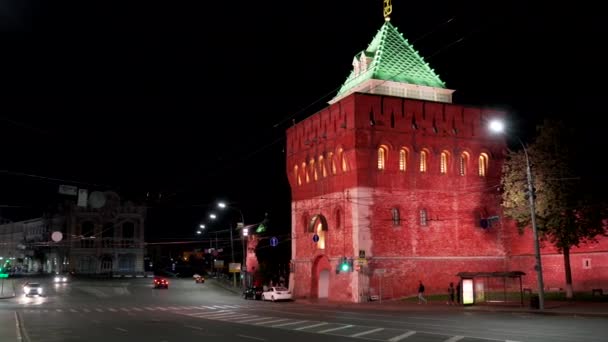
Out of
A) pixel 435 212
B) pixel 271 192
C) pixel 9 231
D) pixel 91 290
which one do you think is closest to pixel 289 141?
pixel 435 212

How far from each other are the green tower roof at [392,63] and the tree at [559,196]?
11598 millimetres

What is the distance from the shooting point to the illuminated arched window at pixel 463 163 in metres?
48.3

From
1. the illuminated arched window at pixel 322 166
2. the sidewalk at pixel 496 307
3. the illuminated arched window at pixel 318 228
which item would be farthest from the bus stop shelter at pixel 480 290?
the illuminated arched window at pixel 322 166

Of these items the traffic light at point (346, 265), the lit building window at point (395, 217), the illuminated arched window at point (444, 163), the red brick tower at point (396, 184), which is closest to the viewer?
the traffic light at point (346, 265)

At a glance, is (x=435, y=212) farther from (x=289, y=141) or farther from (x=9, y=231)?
(x=9, y=231)

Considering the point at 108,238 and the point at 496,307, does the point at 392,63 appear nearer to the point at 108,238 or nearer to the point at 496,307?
the point at 496,307

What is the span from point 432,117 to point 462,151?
375 centimetres

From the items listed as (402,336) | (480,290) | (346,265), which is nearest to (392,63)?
(346,265)

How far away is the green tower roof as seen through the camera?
49.1 metres

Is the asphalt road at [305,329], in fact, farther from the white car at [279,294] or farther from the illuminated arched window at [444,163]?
the illuminated arched window at [444,163]

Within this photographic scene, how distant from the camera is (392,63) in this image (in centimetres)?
4972

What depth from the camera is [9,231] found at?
137 m

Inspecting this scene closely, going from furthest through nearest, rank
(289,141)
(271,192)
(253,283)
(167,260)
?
(167,260) < (271,192) < (253,283) < (289,141)

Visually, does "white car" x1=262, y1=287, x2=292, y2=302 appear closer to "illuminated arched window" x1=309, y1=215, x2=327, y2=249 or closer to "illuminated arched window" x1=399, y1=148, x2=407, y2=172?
"illuminated arched window" x1=309, y1=215, x2=327, y2=249
